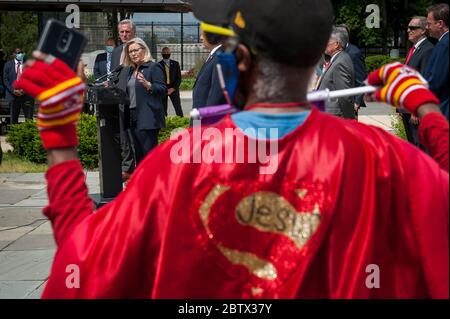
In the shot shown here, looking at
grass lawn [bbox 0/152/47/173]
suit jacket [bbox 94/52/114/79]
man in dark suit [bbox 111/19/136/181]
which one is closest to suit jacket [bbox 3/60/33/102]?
grass lawn [bbox 0/152/47/173]

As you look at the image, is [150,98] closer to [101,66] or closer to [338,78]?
[338,78]

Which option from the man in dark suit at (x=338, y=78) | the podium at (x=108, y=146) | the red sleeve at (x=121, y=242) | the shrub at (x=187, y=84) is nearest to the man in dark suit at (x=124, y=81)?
the podium at (x=108, y=146)

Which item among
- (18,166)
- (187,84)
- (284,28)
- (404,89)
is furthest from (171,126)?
(187,84)

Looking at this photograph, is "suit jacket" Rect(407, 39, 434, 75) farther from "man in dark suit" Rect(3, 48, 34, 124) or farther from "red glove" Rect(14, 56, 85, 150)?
"man in dark suit" Rect(3, 48, 34, 124)

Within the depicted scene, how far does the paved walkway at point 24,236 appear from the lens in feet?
17.8

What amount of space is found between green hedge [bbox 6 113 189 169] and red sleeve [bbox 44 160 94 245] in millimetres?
8963

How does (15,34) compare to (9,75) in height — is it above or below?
above

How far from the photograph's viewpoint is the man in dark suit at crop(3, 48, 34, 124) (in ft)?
50.2

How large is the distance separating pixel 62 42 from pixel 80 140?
904 centimetres

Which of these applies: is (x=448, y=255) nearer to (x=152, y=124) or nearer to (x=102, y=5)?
(x=152, y=124)

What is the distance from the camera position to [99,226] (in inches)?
73.9

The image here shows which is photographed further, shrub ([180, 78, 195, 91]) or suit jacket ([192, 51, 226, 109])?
shrub ([180, 78, 195, 91])

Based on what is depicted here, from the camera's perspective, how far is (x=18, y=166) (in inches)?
436
